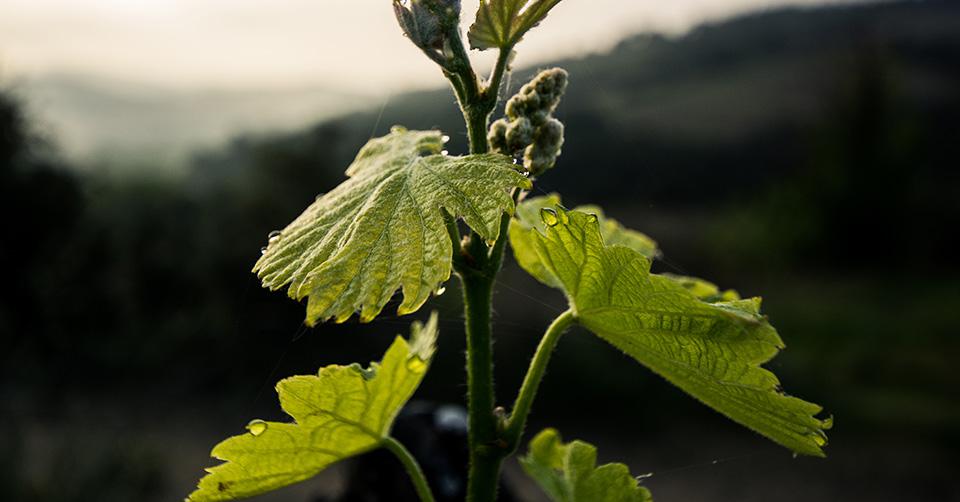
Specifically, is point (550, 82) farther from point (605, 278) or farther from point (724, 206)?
point (724, 206)

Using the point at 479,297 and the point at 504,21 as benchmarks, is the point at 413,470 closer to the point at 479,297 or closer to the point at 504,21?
the point at 479,297

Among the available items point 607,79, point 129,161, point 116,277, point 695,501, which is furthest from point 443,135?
point 607,79

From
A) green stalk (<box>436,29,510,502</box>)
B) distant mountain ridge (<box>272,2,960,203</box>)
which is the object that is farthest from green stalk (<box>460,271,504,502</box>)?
distant mountain ridge (<box>272,2,960,203</box>)

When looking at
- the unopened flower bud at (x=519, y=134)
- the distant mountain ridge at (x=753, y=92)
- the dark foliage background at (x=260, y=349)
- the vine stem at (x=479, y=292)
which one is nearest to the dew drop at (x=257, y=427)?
the vine stem at (x=479, y=292)

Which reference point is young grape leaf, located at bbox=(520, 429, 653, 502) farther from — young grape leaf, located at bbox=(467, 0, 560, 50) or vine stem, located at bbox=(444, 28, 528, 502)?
young grape leaf, located at bbox=(467, 0, 560, 50)

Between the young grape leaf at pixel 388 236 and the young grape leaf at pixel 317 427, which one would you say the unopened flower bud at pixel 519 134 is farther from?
the young grape leaf at pixel 317 427

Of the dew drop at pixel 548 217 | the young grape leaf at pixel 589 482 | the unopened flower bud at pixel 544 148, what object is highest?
the unopened flower bud at pixel 544 148

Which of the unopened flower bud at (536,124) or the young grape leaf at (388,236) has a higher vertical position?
the unopened flower bud at (536,124)

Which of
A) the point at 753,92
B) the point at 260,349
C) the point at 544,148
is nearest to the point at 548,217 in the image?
the point at 544,148
